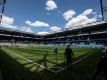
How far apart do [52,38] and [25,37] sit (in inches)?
720

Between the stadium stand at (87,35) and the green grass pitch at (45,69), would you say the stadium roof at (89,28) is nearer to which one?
the stadium stand at (87,35)

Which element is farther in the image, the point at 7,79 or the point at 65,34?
the point at 65,34

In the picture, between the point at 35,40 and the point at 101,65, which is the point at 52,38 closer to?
the point at 35,40

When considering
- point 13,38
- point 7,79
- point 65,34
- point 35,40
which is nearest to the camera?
point 7,79

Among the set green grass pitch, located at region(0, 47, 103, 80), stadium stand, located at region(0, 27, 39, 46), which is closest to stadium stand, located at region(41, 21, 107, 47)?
stadium stand, located at region(0, 27, 39, 46)

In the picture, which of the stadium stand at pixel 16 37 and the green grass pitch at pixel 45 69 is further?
the stadium stand at pixel 16 37

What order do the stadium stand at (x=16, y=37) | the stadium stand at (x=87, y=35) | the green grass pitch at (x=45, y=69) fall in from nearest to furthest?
1. the green grass pitch at (x=45, y=69)
2. the stadium stand at (x=87, y=35)
3. the stadium stand at (x=16, y=37)

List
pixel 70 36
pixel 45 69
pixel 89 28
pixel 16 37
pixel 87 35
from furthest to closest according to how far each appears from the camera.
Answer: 1. pixel 16 37
2. pixel 70 36
3. pixel 87 35
4. pixel 89 28
5. pixel 45 69

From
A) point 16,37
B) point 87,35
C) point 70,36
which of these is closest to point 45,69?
point 87,35

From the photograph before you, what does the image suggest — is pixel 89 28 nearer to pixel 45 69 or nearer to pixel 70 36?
pixel 70 36

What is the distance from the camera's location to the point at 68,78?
1025 centimetres

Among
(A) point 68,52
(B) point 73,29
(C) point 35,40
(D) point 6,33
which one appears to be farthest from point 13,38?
(A) point 68,52

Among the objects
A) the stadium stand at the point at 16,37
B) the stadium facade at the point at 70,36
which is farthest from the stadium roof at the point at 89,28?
the stadium stand at the point at 16,37

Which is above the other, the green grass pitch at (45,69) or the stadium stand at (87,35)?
the stadium stand at (87,35)
